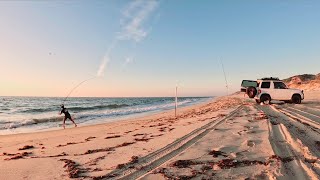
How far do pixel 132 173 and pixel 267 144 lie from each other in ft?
13.3

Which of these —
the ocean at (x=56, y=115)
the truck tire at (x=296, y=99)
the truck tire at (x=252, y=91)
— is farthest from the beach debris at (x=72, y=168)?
the truck tire at (x=296, y=99)

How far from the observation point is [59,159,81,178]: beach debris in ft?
19.6

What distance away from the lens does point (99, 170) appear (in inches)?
245

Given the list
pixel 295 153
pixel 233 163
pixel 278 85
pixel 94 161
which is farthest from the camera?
pixel 278 85

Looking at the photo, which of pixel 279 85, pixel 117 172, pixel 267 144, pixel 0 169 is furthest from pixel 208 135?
pixel 279 85

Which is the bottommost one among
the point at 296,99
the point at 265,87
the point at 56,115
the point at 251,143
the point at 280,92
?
the point at 56,115

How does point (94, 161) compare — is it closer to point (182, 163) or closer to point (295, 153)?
point (182, 163)

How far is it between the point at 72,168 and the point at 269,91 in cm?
2200

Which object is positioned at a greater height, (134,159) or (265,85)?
(265,85)

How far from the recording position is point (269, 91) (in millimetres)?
25344

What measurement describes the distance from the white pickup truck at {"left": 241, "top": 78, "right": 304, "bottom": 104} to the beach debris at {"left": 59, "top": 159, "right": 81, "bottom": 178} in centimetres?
2090

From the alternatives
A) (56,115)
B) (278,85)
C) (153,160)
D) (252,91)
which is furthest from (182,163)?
(56,115)

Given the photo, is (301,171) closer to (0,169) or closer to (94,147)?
(94,147)

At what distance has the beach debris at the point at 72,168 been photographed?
19.6ft
